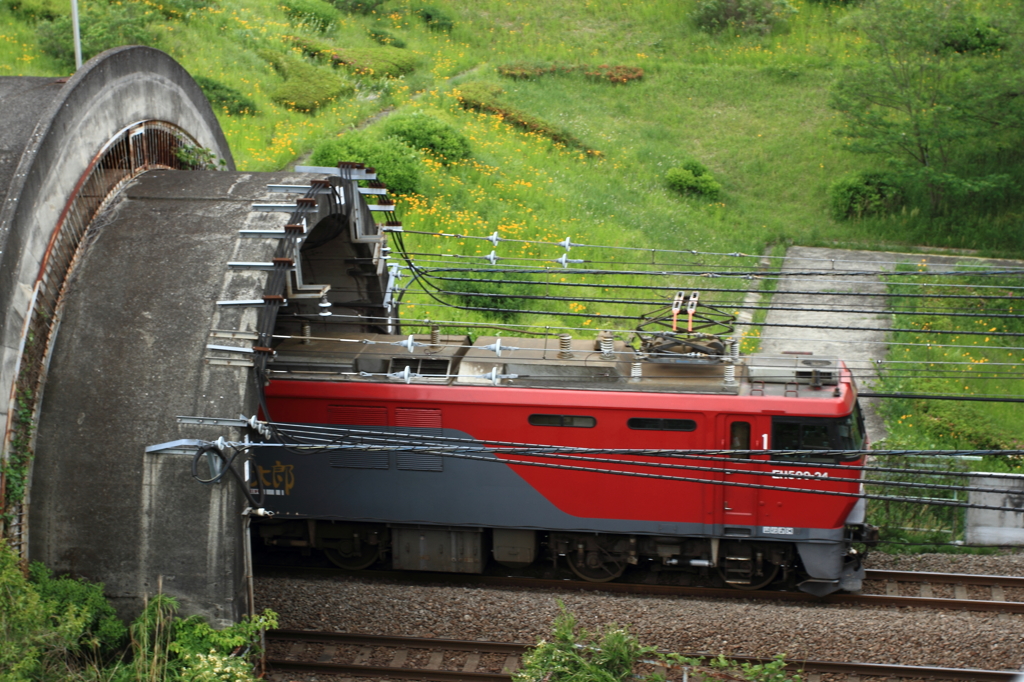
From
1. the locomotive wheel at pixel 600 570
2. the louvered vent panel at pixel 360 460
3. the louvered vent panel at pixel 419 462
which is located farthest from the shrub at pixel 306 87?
the locomotive wheel at pixel 600 570

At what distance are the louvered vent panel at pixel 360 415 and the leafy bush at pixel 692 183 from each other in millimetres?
23258

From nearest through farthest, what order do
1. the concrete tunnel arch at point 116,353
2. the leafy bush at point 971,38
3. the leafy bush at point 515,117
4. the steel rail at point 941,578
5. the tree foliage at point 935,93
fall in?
the concrete tunnel arch at point 116,353 → the steel rail at point 941,578 → the tree foliage at point 935,93 → the leafy bush at point 971,38 → the leafy bush at point 515,117

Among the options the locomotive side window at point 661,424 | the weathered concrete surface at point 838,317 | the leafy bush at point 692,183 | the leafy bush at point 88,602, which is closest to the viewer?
the leafy bush at point 88,602

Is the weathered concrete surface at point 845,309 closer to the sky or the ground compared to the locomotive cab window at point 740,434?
closer to the sky

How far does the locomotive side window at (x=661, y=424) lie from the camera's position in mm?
12695

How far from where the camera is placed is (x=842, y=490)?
1257cm

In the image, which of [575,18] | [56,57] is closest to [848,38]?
[575,18]

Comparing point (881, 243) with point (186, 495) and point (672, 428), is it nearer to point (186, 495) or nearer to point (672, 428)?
point (672, 428)

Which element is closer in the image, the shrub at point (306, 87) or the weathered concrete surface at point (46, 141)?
the weathered concrete surface at point (46, 141)

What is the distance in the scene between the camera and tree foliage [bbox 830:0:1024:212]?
30.2 meters

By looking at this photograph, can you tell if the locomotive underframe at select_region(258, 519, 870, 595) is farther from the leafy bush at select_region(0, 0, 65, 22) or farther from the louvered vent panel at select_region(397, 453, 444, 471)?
the leafy bush at select_region(0, 0, 65, 22)

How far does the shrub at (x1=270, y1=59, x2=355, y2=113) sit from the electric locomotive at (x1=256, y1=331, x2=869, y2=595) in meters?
22.0

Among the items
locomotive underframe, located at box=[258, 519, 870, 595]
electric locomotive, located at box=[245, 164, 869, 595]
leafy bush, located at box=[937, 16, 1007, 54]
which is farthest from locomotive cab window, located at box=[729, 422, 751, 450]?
leafy bush, located at box=[937, 16, 1007, 54]

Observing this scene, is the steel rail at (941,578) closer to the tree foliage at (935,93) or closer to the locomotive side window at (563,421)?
the locomotive side window at (563,421)
